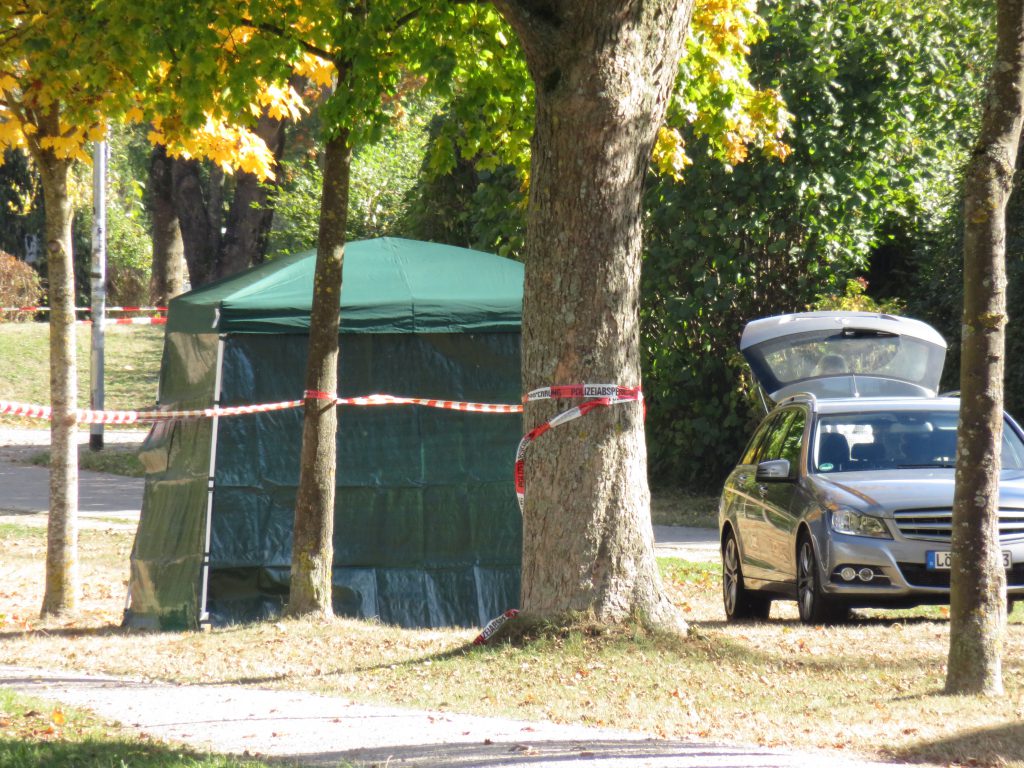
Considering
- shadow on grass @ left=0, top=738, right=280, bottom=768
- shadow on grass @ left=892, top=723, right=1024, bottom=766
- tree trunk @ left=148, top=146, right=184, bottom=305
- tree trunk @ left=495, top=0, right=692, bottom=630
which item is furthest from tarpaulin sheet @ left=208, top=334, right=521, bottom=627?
tree trunk @ left=148, top=146, right=184, bottom=305

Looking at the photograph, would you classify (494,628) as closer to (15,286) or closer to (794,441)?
(794,441)

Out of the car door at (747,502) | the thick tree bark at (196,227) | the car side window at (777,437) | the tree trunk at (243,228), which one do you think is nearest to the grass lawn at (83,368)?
the thick tree bark at (196,227)

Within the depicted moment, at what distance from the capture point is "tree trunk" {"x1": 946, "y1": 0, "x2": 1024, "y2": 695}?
21.9ft

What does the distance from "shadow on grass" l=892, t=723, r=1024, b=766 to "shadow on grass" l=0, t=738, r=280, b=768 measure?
8.90 feet

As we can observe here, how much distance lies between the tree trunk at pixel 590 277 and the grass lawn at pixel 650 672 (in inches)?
15.3

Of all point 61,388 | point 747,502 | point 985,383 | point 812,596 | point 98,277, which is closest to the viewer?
point 985,383

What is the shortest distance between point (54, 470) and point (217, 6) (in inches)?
143

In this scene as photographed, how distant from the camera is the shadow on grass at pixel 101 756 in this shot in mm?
5496

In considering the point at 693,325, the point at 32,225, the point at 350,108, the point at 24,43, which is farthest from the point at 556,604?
the point at 32,225

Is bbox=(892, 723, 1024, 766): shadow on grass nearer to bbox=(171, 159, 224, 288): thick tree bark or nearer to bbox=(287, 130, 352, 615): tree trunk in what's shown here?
bbox=(287, 130, 352, 615): tree trunk

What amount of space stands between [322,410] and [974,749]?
495cm

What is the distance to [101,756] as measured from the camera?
5668mm

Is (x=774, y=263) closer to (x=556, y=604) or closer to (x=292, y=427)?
(x=292, y=427)

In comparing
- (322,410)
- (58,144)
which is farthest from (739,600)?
(58,144)
